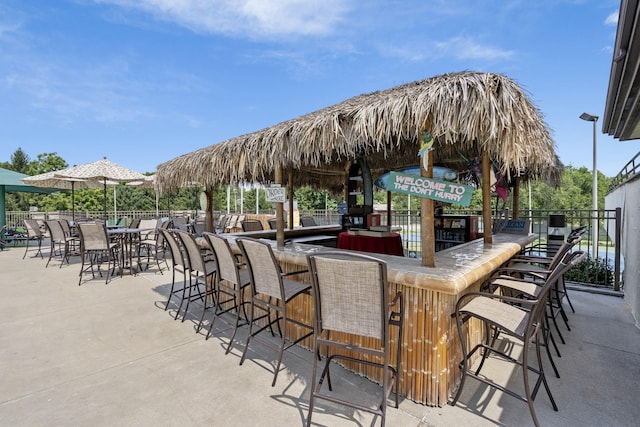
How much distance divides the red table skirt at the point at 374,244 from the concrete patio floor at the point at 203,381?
1820mm

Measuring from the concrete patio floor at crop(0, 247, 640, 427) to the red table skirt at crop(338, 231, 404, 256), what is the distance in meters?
1.82

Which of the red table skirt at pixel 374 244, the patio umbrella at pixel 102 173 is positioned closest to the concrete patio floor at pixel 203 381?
the red table skirt at pixel 374 244

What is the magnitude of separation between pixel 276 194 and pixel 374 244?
1.62m

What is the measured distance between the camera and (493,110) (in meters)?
2.01

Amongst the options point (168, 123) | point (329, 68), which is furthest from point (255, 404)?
point (168, 123)

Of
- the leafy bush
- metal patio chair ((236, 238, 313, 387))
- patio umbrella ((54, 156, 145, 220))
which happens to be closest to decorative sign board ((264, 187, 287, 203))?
metal patio chair ((236, 238, 313, 387))

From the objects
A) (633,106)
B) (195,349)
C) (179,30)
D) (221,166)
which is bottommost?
(195,349)

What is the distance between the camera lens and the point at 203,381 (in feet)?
7.67

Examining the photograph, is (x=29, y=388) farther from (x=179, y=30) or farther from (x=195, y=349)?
(x=179, y=30)

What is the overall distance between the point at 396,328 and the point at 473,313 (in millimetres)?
547

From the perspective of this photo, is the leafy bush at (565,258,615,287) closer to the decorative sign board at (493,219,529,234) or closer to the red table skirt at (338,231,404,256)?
the decorative sign board at (493,219,529,234)

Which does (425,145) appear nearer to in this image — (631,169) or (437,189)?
(437,189)

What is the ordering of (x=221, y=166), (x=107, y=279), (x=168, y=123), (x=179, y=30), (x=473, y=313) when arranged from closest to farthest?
(x=473, y=313)
(x=221, y=166)
(x=107, y=279)
(x=179, y=30)
(x=168, y=123)

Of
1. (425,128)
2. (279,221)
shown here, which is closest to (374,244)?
(279,221)
